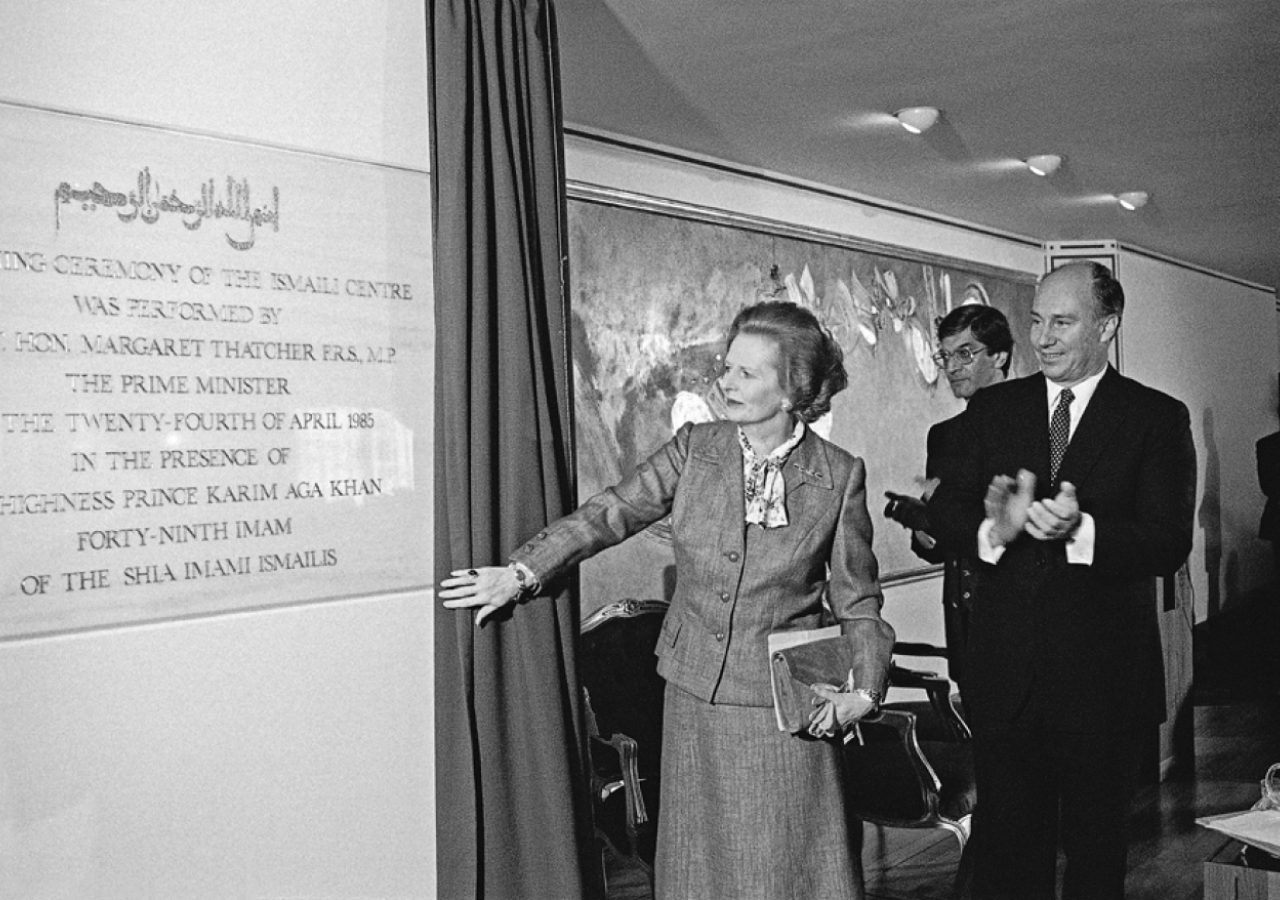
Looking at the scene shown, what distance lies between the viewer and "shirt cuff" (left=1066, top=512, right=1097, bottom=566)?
2674mm

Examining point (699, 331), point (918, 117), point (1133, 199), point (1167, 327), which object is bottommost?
point (699, 331)

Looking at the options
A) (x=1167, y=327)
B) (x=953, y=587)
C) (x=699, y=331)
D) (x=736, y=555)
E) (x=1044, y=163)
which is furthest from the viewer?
(x=1167, y=327)

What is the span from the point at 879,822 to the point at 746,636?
4.41ft

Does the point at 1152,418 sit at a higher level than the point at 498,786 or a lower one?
higher

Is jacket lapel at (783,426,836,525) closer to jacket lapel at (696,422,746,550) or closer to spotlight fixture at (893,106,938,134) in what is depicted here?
jacket lapel at (696,422,746,550)

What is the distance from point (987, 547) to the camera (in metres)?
2.85

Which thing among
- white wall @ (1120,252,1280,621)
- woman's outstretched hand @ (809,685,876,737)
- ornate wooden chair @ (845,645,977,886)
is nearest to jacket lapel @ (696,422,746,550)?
woman's outstretched hand @ (809,685,876,737)

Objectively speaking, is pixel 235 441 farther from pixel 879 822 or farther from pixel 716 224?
pixel 716 224

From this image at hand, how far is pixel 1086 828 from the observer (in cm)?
279

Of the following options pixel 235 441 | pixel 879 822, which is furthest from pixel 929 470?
pixel 235 441

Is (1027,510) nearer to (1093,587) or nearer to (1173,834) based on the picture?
(1093,587)

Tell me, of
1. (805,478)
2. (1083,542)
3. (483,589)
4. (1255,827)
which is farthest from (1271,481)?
(483,589)

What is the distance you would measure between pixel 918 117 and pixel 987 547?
219cm

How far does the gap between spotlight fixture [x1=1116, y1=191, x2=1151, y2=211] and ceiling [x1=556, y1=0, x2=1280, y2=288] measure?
7 centimetres
